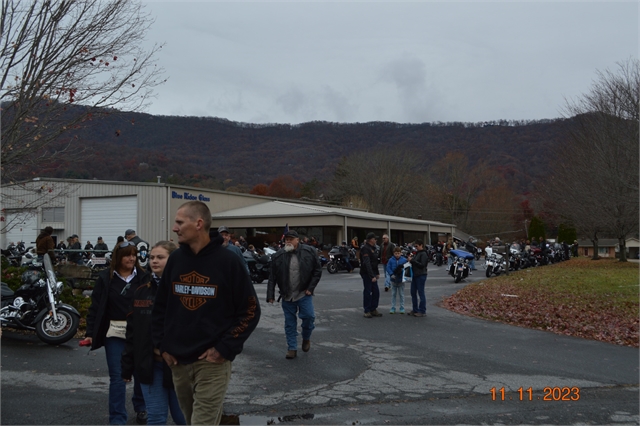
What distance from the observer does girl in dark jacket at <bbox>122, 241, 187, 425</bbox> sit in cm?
471

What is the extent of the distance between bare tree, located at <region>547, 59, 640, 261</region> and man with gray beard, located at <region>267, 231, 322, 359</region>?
1956 centimetres

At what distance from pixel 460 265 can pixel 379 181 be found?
1910 inches

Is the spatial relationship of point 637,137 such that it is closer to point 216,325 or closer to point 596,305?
point 596,305

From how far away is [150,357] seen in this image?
4754 millimetres

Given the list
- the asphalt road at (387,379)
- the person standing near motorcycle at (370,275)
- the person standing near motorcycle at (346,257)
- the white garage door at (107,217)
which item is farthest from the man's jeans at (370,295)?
the white garage door at (107,217)

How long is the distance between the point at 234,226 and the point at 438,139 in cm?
6361

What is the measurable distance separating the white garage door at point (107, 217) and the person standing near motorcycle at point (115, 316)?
34250mm

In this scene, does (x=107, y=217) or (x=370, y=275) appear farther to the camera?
(x=107, y=217)

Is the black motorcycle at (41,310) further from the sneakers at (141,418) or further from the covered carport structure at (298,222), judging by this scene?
the covered carport structure at (298,222)

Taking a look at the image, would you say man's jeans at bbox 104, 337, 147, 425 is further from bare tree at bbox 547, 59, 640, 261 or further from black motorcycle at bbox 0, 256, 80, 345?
bare tree at bbox 547, 59, 640, 261

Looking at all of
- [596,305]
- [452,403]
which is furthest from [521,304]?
[452,403]

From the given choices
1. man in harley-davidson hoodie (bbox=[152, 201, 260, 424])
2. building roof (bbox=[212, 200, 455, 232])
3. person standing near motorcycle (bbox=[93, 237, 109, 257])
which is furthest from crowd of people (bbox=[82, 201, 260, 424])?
building roof (bbox=[212, 200, 455, 232])

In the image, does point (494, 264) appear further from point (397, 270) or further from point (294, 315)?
point (294, 315)
